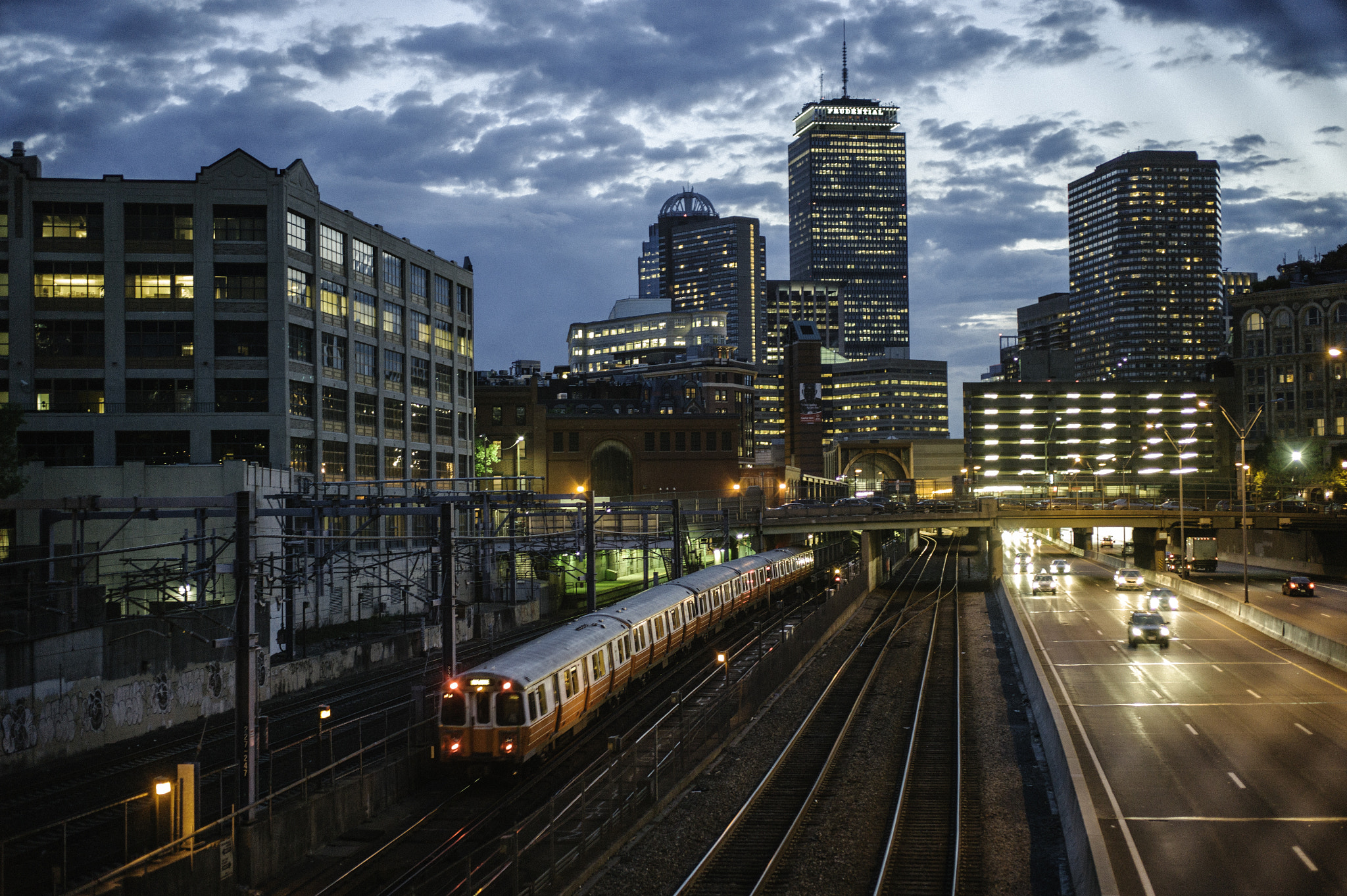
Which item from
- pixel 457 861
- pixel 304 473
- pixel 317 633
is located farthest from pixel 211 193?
pixel 457 861

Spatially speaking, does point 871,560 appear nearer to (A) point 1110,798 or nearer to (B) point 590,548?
(B) point 590,548

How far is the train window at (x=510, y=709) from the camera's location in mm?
24062

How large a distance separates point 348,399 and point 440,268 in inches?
738

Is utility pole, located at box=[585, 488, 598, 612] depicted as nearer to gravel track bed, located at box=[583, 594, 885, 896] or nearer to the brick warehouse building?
gravel track bed, located at box=[583, 594, 885, 896]

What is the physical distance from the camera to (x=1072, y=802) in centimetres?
2011

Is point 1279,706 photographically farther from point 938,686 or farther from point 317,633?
point 317,633

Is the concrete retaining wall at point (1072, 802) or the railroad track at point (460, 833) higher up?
the concrete retaining wall at point (1072, 802)

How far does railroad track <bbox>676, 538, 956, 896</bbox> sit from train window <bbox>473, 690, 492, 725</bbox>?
602 cm

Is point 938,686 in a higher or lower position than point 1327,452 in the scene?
lower

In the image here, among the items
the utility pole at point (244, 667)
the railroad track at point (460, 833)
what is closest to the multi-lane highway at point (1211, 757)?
the railroad track at point (460, 833)

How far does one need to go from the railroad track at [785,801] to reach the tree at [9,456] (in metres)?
36.6

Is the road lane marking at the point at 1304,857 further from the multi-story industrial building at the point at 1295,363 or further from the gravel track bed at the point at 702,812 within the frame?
the multi-story industrial building at the point at 1295,363

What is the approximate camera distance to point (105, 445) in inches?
2426

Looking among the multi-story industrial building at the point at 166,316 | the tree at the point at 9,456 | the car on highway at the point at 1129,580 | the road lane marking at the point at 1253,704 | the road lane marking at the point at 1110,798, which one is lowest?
the car on highway at the point at 1129,580
